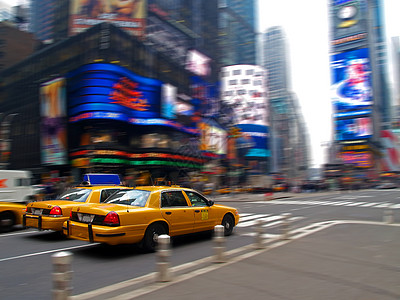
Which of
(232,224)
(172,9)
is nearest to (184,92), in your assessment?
(172,9)

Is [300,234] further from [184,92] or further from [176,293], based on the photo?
[184,92]

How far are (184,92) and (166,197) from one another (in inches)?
2407

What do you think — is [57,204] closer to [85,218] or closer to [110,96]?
Result: [85,218]

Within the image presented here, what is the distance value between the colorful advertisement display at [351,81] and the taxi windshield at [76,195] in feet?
426

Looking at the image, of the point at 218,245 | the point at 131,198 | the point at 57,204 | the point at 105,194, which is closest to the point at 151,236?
the point at 131,198

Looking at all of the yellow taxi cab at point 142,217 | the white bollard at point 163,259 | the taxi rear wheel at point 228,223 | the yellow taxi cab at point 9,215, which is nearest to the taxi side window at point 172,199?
the yellow taxi cab at point 142,217

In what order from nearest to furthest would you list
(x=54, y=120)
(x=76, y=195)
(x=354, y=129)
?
(x=76, y=195)
(x=54, y=120)
(x=354, y=129)

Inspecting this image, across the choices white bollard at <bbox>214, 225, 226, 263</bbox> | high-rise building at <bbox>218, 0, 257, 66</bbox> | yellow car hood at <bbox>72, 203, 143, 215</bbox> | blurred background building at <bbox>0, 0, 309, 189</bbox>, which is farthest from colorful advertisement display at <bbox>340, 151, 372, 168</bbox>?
yellow car hood at <bbox>72, 203, 143, 215</bbox>

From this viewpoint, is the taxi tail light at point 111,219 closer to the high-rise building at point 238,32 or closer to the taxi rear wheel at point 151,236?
the taxi rear wheel at point 151,236

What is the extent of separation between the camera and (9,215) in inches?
426

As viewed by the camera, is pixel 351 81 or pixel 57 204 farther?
pixel 351 81

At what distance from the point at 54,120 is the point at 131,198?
45.9 metres

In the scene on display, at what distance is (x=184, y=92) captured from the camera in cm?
6781

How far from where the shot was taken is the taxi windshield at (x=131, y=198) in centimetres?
763
